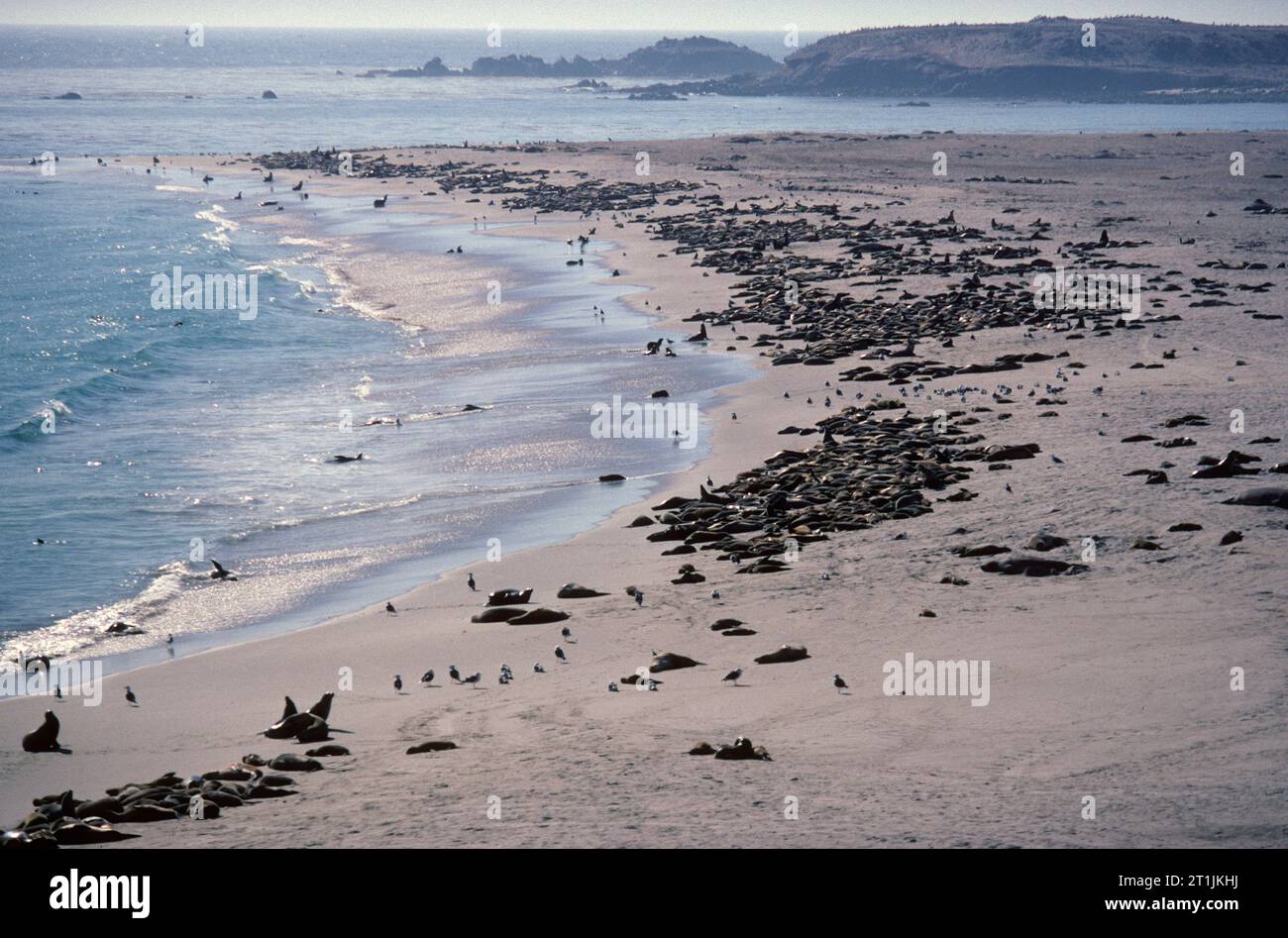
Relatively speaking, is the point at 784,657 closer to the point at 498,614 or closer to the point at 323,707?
the point at 498,614

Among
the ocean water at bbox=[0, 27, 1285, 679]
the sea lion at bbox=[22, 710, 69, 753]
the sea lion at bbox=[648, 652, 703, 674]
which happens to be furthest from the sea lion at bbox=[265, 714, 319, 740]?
the ocean water at bbox=[0, 27, 1285, 679]

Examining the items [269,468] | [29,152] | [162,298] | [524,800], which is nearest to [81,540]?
[269,468]

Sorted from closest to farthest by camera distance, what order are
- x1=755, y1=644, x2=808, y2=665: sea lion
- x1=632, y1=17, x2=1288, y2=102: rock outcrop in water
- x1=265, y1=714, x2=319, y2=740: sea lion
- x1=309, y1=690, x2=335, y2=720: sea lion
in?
x1=265, y1=714, x2=319, y2=740: sea lion → x1=309, y1=690, x2=335, y2=720: sea lion → x1=755, y1=644, x2=808, y2=665: sea lion → x1=632, y1=17, x2=1288, y2=102: rock outcrop in water

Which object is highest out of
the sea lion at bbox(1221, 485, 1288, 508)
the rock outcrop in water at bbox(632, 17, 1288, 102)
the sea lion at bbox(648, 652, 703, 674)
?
the rock outcrop in water at bbox(632, 17, 1288, 102)

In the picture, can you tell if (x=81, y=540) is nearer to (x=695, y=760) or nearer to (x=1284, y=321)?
(x=695, y=760)

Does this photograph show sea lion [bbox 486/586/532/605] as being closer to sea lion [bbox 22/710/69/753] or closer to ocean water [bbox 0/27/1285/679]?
ocean water [bbox 0/27/1285/679]

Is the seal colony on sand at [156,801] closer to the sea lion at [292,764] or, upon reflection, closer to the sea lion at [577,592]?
the sea lion at [292,764]

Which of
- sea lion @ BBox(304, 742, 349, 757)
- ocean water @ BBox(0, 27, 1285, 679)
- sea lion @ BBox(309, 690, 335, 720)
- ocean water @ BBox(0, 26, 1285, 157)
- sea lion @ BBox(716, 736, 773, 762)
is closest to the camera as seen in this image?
sea lion @ BBox(716, 736, 773, 762)
